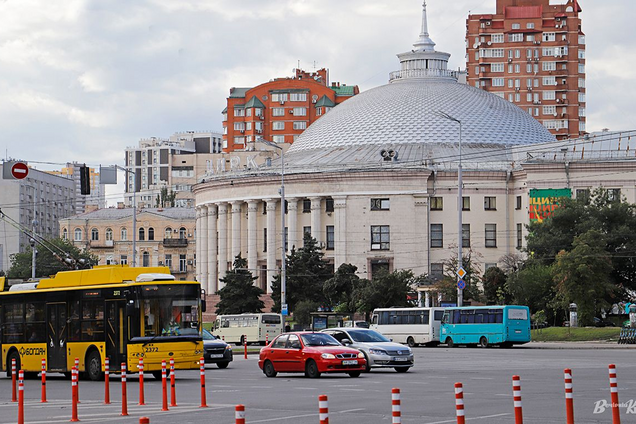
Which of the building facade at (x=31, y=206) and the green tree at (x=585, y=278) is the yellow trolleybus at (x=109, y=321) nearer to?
the green tree at (x=585, y=278)

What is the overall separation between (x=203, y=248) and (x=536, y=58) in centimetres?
6378

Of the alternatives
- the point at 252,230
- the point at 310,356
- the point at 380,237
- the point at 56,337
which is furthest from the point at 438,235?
the point at 310,356

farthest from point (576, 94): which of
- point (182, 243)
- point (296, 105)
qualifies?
point (182, 243)

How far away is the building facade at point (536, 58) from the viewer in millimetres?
160000

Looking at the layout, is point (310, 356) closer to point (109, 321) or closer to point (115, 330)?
point (115, 330)

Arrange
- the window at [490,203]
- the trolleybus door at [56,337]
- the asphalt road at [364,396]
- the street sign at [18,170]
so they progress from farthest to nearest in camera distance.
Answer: the window at [490,203] < the street sign at [18,170] < the trolleybus door at [56,337] < the asphalt road at [364,396]

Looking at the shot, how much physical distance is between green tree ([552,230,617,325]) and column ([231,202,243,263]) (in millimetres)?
44472

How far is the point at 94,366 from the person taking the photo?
34.4 m

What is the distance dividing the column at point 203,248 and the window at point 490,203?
92.4 feet

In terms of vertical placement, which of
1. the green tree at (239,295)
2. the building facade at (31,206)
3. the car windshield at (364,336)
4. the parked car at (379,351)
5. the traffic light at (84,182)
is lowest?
the parked car at (379,351)

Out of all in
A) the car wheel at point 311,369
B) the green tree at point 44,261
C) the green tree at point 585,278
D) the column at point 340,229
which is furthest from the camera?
the green tree at point 44,261

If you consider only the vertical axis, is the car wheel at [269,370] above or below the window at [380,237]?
below

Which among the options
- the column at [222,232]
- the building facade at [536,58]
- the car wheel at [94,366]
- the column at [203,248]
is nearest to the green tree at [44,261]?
the column at [203,248]

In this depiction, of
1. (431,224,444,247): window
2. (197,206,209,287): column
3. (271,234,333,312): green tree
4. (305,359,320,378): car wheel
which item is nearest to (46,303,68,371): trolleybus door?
(305,359,320,378): car wheel
